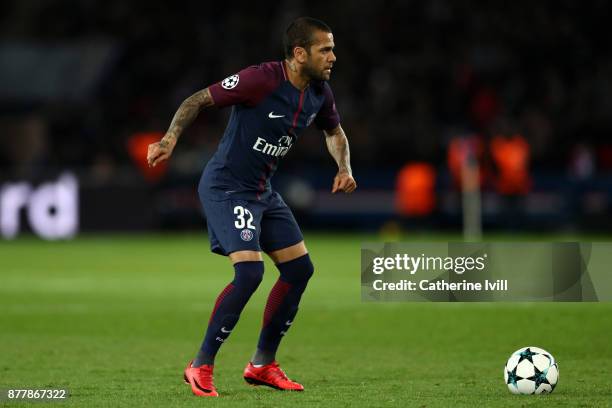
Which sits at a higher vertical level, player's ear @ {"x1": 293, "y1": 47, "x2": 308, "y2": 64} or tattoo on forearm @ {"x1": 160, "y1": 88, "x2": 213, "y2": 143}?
player's ear @ {"x1": 293, "y1": 47, "x2": 308, "y2": 64}

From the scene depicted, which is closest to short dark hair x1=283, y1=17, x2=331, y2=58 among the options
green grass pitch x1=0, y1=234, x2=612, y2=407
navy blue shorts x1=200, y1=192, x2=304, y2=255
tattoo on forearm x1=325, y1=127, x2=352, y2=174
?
tattoo on forearm x1=325, y1=127, x2=352, y2=174

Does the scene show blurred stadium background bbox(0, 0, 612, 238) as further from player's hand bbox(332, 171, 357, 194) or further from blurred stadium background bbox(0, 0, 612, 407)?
player's hand bbox(332, 171, 357, 194)

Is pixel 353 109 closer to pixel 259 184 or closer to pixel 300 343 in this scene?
pixel 300 343

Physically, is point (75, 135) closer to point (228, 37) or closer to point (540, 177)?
point (228, 37)

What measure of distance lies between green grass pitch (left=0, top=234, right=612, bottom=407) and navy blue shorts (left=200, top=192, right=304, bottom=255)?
83cm

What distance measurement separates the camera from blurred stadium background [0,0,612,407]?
976 cm

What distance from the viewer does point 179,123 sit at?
6.80 metres

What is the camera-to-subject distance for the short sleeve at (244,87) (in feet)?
22.6

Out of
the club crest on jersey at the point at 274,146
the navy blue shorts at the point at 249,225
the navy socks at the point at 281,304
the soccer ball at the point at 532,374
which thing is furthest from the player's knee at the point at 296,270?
the soccer ball at the point at 532,374

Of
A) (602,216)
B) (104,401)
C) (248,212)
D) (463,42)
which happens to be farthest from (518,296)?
(463,42)

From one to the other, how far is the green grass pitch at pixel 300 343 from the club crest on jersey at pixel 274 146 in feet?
4.43

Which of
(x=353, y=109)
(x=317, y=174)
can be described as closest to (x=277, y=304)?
(x=317, y=174)

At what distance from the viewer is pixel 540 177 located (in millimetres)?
23344

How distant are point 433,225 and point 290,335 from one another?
1335 centimetres
